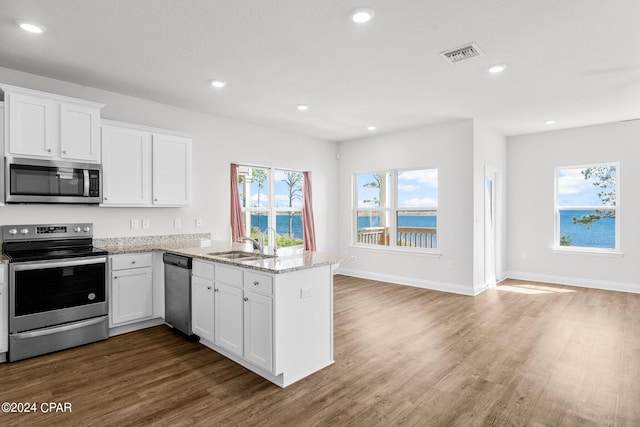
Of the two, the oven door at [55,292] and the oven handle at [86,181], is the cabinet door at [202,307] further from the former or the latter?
the oven handle at [86,181]

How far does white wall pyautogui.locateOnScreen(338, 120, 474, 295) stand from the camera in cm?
544

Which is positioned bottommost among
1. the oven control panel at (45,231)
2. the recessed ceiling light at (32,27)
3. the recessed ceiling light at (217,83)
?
the oven control panel at (45,231)

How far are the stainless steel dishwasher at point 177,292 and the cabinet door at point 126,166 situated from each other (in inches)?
32.1

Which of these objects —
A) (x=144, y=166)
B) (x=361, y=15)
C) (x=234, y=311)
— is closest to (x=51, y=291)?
(x=144, y=166)

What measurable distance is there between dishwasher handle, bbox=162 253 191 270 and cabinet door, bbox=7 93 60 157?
1433 millimetres

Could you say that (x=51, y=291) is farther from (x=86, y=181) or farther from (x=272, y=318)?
(x=272, y=318)

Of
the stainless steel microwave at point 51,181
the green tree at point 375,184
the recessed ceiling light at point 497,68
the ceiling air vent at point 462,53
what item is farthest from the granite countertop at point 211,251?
the green tree at point 375,184

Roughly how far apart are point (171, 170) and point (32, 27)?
1.91m

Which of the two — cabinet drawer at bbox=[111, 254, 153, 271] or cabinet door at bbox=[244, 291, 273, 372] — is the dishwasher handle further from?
cabinet door at bbox=[244, 291, 273, 372]

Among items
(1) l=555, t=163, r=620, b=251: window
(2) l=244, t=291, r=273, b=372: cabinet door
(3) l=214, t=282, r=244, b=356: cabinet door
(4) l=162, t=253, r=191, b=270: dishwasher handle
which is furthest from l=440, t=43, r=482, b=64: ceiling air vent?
(1) l=555, t=163, r=620, b=251: window

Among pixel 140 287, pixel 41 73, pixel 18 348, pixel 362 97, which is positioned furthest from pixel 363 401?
pixel 41 73

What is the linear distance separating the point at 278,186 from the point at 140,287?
2977 mm

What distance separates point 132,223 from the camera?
427 centimetres

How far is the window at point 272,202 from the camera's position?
18.8ft
